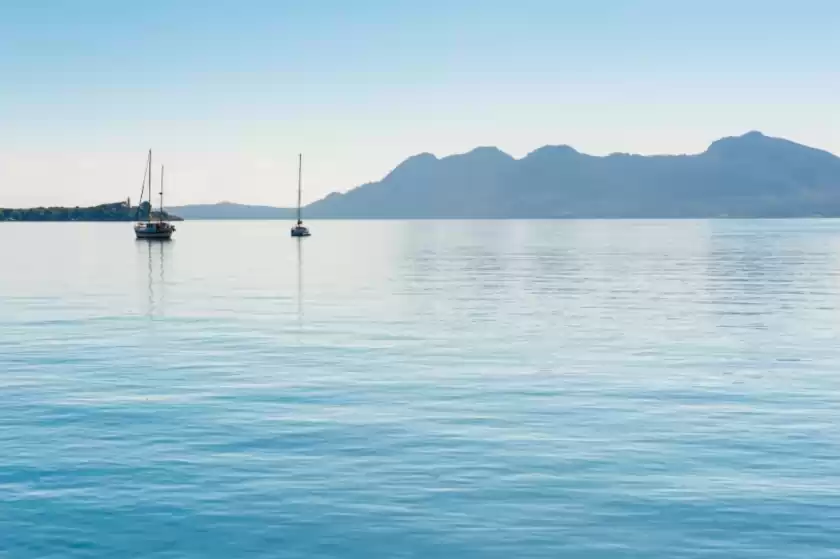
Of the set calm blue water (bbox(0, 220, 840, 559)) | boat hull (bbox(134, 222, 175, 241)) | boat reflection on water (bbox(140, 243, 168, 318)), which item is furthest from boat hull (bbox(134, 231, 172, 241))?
calm blue water (bbox(0, 220, 840, 559))

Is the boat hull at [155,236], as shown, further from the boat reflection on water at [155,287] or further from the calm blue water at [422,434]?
the calm blue water at [422,434]

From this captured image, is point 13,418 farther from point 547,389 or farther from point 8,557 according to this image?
point 547,389

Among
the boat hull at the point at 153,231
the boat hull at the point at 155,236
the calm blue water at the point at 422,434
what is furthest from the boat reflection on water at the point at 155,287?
the boat hull at the point at 155,236

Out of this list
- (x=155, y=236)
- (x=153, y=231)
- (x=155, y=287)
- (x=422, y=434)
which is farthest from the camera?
(x=155, y=236)

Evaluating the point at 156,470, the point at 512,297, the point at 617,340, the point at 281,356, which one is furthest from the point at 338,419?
the point at 512,297

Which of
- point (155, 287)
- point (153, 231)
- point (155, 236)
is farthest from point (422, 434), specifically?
Answer: point (155, 236)

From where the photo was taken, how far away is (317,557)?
1350cm

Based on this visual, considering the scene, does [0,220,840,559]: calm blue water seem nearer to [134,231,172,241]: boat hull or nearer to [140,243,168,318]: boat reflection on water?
[140,243,168,318]: boat reflection on water

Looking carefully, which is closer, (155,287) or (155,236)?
(155,287)

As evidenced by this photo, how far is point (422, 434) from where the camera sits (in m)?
20.8

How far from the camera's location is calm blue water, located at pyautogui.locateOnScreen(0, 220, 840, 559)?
14.4 metres

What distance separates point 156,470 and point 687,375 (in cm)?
1781

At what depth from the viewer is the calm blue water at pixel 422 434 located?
47.3 feet

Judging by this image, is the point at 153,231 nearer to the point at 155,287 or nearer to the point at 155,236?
the point at 155,236
